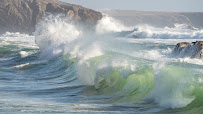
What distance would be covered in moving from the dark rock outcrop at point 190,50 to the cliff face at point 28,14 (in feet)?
197

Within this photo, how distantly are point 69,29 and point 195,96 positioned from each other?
17127 mm

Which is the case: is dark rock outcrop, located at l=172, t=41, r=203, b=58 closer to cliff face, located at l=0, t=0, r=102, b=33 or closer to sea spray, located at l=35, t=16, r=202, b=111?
sea spray, located at l=35, t=16, r=202, b=111

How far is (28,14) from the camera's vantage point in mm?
84812

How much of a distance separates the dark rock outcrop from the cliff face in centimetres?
6016

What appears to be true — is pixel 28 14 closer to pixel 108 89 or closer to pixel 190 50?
pixel 190 50

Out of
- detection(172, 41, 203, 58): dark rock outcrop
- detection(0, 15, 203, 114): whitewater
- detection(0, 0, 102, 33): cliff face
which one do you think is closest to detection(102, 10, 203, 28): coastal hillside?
detection(0, 0, 102, 33): cliff face

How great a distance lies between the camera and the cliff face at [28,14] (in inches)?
3278

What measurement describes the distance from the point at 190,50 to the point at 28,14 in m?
68.1

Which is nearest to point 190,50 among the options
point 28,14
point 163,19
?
point 28,14

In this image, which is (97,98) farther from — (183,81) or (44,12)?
(44,12)

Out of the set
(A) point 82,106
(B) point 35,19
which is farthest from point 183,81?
(B) point 35,19

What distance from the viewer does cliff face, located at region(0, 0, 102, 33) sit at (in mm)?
83250

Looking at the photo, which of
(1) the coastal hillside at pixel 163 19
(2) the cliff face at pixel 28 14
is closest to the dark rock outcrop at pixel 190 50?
(2) the cliff face at pixel 28 14

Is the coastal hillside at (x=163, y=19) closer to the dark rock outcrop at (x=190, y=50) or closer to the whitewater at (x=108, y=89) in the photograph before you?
the dark rock outcrop at (x=190, y=50)
